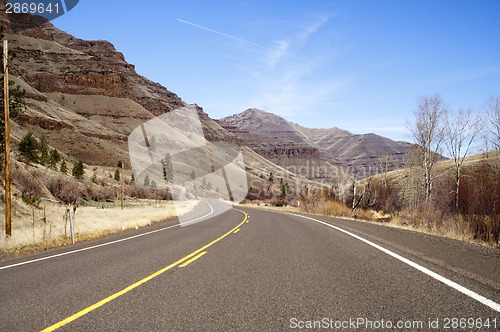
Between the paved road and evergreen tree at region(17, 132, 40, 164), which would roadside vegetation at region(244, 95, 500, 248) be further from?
evergreen tree at region(17, 132, 40, 164)

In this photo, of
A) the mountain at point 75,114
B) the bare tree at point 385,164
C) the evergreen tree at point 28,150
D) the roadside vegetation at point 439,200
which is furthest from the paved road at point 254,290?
the mountain at point 75,114

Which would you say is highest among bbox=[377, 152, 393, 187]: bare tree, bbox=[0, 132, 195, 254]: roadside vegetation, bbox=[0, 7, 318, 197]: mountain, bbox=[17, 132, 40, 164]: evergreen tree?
bbox=[0, 7, 318, 197]: mountain

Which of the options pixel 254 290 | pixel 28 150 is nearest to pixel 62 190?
Result: pixel 28 150

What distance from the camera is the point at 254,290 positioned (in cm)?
457

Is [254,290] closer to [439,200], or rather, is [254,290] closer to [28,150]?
[439,200]

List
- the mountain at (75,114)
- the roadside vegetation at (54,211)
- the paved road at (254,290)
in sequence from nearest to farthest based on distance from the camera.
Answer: the paved road at (254,290) → the roadside vegetation at (54,211) → the mountain at (75,114)

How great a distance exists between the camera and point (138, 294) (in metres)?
4.53

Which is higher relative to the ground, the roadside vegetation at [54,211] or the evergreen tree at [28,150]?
the evergreen tree at [28,150]

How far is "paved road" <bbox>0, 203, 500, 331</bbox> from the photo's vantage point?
3.47 m

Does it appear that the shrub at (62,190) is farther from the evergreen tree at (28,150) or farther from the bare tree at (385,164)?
the bare tree at (385,164)

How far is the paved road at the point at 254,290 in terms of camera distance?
3.47 m

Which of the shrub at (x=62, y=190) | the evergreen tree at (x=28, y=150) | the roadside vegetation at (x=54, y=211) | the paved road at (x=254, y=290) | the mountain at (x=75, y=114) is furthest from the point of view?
the mountain at (x=75, y=114)

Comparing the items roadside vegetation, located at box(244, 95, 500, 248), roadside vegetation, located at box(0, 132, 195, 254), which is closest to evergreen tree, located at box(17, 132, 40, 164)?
roadside vegetation, located at box(0, 132, 195, 254)

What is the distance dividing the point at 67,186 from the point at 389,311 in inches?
1783
